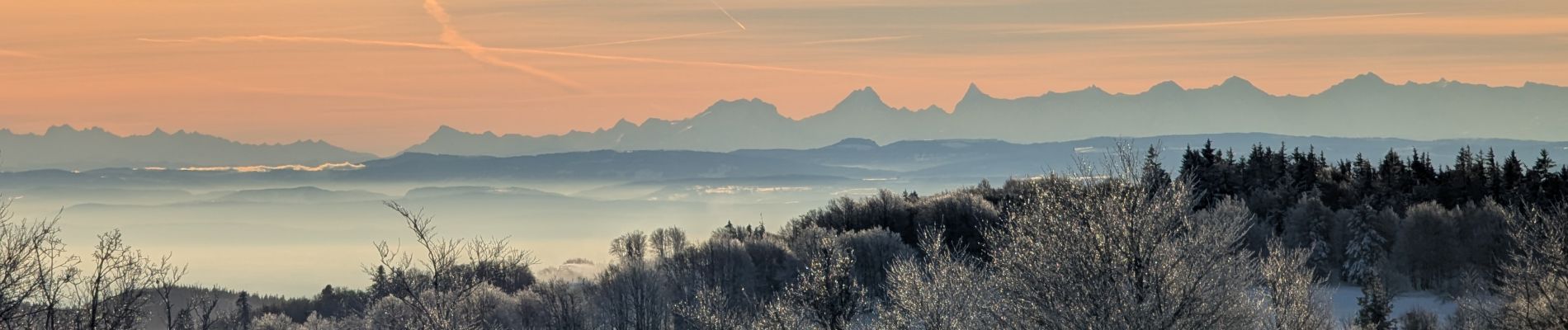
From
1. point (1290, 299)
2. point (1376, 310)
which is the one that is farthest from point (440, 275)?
point (1376, 310)

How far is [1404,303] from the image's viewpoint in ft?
274

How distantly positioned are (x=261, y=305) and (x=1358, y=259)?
105641 mm

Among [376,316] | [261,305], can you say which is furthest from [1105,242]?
[261,305]

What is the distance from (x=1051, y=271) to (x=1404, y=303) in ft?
196

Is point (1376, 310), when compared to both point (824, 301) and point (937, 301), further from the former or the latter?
point (937, 301)

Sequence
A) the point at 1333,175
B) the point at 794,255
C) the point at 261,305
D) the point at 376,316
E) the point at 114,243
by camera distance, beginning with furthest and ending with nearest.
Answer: the point at 261,305, the point at 1333,175, the point at 794,255, the point at 376,316, the point at 114,243

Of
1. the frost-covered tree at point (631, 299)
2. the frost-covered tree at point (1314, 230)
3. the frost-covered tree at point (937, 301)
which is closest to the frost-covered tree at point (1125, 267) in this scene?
the frost-covered tree at point (937, 301)

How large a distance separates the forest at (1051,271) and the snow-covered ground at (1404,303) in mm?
1115

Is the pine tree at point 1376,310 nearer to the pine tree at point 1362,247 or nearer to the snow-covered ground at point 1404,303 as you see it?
the snow-covered ground at point 1404,303

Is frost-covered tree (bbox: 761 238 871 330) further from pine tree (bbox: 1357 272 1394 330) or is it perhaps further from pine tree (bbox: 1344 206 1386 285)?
pine tree (bbox: 1344 206 1386 285)

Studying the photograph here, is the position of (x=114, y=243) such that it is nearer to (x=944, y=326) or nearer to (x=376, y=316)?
(x=944, y=326)

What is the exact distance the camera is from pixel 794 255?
97875 millimetres

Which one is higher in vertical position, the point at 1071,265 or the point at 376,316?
the point at 1071,265

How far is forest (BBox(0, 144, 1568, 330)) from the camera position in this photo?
30516 millimetres
